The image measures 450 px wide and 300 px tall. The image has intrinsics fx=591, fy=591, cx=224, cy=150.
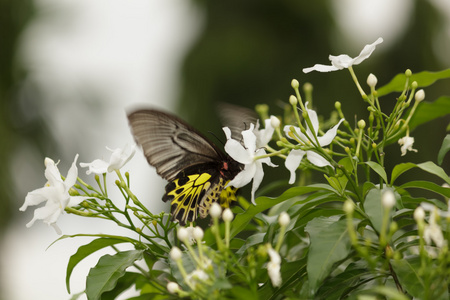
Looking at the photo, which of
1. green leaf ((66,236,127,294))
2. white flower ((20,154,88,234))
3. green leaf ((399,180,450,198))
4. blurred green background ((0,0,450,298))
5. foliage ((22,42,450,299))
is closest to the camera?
foliage ((22,42,450,299))

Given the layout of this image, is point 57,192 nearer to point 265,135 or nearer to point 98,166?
point 98,166

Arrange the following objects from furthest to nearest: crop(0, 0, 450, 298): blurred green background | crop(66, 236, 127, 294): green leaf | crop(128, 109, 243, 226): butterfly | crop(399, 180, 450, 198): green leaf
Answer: crop(0, 0, 450, 298): blurred green background, crop(128, 109, 243, 226): butterfly, crop(66, 236, 127, 294): green leaf, crop(399, 180, 450, 198): green leaf

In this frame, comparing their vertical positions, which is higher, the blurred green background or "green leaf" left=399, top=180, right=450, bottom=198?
"green leaf" left=399, top=180, right=450, bottom=198

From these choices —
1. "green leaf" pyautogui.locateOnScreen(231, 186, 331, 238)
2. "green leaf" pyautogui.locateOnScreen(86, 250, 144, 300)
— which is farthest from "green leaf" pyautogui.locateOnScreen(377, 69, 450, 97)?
"green leaf" pyautogui.locateOnScreen(86, 250, 144, 300)

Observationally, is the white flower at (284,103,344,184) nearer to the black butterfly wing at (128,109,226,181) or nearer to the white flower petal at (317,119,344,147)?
the white flower petal at (317,119,344,147)

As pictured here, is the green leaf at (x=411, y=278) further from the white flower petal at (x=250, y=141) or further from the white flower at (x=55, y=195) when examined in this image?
the white flower at (x=55, y=195)

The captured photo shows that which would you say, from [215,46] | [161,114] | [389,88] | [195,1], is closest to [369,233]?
[389,88]

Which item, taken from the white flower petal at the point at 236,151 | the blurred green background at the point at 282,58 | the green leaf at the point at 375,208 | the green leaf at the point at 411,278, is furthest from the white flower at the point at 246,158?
the blurred green background at the point at 282,58
